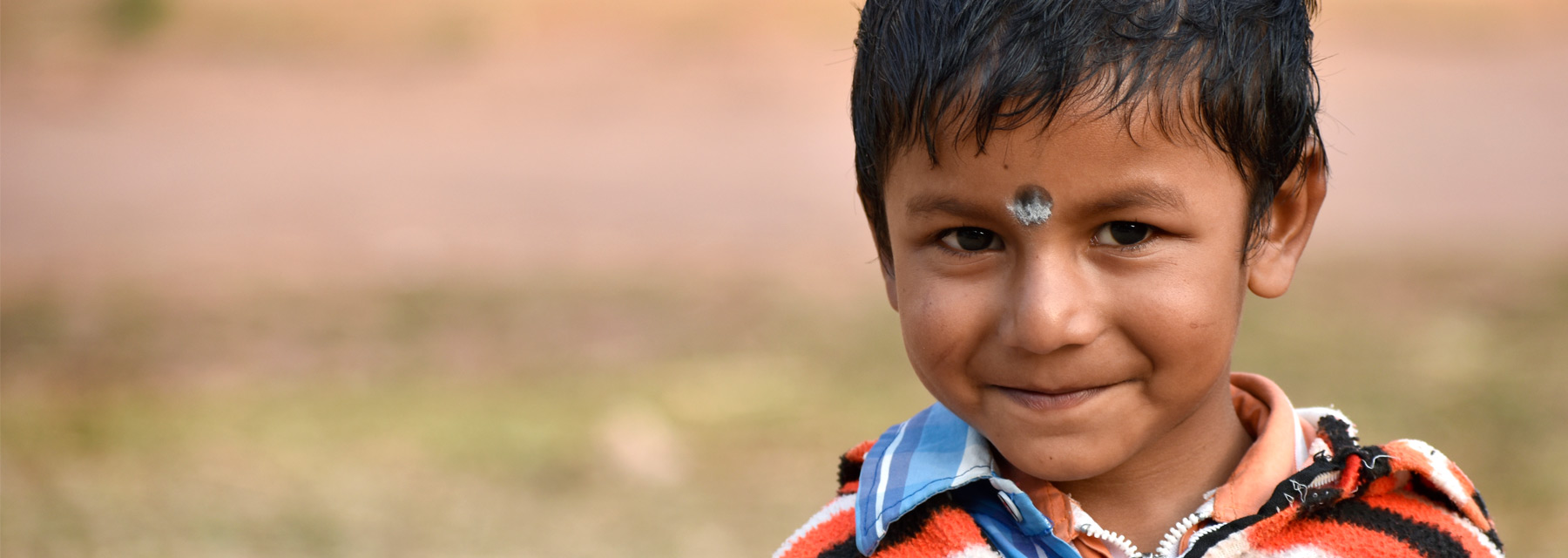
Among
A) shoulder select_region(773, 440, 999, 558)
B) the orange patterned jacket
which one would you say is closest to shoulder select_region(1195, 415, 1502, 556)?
the orange patterned jacket

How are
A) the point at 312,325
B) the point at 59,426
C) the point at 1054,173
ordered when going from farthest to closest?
the point at 312,325 → the point at 59,426 → the point at 1054,173

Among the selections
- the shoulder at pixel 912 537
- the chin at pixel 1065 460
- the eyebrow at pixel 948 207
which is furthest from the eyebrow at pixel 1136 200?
the shoulder at pixel 912 537

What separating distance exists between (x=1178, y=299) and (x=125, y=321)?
210 inches

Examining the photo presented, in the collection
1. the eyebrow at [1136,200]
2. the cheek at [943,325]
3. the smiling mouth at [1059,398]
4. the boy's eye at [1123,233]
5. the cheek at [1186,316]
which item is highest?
the eyebrow at [1136,200]

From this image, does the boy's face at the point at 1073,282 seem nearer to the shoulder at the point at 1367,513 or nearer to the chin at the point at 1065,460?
the chin at the point at 1065,460

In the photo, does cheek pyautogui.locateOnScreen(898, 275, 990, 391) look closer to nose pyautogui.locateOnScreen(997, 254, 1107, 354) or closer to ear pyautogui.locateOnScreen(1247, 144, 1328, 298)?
nose pyautogui.locateOnScreen(997, 254, 1107, 354)

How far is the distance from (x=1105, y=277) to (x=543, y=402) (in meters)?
3.45

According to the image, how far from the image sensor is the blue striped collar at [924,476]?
144 cm

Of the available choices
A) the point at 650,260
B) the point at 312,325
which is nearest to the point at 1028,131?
the point at 312,325

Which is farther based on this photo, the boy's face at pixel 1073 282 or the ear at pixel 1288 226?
the ear at pixel 1288 226

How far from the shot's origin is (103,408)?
182 inches

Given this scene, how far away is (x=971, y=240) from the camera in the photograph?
54.2 inches

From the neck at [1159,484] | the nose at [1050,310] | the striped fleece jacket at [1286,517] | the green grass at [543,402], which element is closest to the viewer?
the nose at [1050,310]

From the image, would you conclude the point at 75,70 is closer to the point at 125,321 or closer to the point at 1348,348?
the point at 125,321
